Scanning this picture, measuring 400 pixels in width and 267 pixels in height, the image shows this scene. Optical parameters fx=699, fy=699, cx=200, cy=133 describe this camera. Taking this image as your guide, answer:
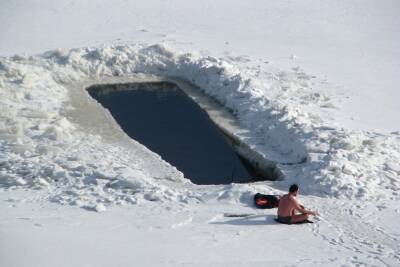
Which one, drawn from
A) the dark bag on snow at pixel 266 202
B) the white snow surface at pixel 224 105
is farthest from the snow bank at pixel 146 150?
the dark bag on snow at pixel 266 202

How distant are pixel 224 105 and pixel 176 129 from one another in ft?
4.95

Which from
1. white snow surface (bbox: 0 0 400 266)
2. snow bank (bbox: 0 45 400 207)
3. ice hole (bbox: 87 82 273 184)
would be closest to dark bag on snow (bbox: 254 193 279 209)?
white snow surface (bbox: 0 0 400 266)

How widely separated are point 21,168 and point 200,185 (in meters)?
2.90

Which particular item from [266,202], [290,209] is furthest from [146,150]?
[290,209]

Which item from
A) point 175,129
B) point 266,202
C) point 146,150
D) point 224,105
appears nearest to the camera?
point 266,202

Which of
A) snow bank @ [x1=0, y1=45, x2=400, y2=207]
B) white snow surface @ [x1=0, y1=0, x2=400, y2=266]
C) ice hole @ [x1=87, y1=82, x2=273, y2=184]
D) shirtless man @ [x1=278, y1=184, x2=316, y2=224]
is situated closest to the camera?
white snow surface @ [x1=0, y1=0, x2=400, y2=266]

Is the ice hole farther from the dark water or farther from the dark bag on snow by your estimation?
the dark bag on snow

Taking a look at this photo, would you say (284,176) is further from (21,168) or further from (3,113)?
(3,113)

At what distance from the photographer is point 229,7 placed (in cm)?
2203

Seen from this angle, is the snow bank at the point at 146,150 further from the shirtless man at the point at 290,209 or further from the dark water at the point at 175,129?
the shirtless man at the point at 290,209

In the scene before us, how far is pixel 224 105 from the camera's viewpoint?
14875 millimetres

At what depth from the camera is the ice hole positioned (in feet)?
40.5

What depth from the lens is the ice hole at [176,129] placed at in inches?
486

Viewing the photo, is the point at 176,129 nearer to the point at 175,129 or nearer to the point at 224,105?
the point at 175,129
